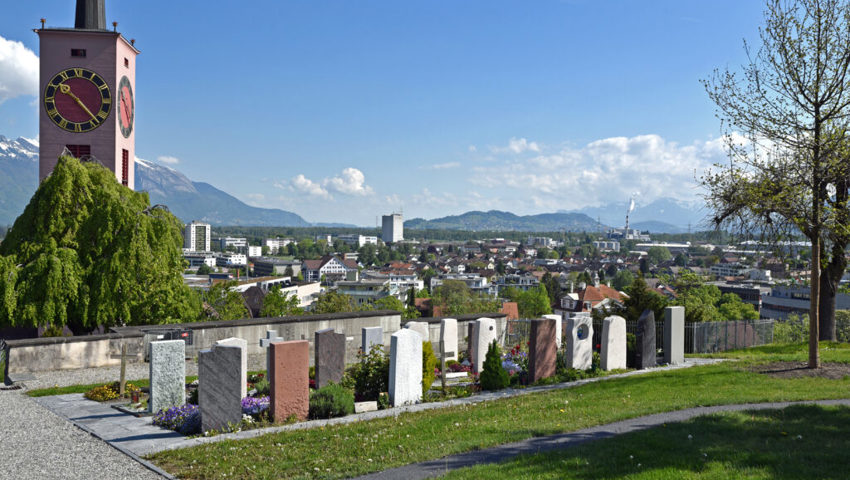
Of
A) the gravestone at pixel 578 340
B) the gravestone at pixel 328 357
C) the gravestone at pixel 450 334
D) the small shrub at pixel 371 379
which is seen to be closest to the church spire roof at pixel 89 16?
the gravestone at pixel 450 334

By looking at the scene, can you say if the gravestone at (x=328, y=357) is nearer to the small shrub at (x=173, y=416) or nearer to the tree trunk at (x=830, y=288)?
the small shrub at (x=173, y=416)

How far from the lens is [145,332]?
1531cm

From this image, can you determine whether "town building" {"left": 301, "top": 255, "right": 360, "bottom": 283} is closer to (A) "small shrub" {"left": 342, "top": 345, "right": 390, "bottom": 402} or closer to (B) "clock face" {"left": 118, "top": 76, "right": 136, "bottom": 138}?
(B) "clock face" {"left": 118, "top": 76, "right": 136, "bottom": 138}

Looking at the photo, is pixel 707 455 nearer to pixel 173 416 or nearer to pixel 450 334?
pixel 173 416

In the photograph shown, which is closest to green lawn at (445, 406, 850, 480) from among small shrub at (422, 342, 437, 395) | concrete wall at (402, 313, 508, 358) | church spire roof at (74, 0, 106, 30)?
small shrub at (422, 342, 437, 395)

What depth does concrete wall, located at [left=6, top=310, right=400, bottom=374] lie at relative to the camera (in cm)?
1432

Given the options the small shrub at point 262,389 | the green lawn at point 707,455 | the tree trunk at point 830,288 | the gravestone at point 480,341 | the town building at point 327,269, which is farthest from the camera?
the town building at point 327,269

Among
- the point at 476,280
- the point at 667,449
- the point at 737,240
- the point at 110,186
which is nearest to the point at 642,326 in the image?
the point at 737,240

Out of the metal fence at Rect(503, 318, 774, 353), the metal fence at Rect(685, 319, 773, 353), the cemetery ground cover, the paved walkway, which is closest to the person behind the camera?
the paved walkway

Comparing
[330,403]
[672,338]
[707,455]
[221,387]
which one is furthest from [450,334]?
[707,455]

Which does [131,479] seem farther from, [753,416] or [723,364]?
[723,364]

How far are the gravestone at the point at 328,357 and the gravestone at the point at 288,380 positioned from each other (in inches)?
89.3

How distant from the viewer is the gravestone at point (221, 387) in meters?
9.89

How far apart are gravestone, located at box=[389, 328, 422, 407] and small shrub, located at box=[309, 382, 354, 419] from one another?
3.44ft
